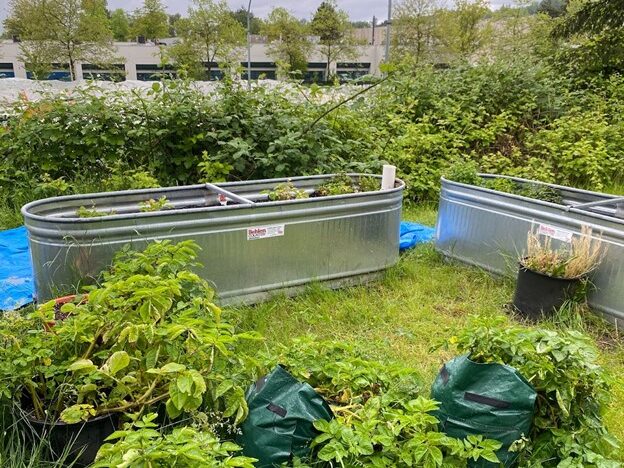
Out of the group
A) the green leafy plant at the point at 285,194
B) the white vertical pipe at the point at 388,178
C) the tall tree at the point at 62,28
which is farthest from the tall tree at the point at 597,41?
the tall tree at the point at 62,28

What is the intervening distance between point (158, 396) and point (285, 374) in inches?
16.6

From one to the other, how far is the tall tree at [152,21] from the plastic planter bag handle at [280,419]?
3687 centimetres

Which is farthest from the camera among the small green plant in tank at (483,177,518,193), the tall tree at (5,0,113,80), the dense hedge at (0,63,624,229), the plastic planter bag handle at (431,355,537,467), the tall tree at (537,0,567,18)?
the tall tree at (5,0,113,80)

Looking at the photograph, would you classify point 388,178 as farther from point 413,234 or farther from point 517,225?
point 413,234

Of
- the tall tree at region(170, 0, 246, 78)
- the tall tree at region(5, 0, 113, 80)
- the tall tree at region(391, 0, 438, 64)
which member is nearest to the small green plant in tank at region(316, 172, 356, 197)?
the tall tree at region(391, 0, 438, 64)

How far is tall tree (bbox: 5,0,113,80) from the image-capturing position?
1016 inches

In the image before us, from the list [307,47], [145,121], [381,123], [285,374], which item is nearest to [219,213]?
[285,374]

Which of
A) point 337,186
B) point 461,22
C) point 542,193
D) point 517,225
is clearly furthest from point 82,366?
point 461,22

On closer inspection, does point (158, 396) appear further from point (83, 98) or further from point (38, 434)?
point (83, 98)

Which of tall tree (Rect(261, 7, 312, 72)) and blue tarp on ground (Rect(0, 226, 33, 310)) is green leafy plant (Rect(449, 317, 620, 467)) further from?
tall tree (Rect(261, 7, 312, 72))

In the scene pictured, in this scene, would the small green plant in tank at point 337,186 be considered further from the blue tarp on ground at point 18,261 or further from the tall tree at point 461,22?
the tall tree at point 461,22

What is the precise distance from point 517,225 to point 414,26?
25224 millimetres

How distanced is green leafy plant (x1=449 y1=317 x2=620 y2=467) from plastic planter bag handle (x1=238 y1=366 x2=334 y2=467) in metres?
0.69

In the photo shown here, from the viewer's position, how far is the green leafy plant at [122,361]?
1562 mm
